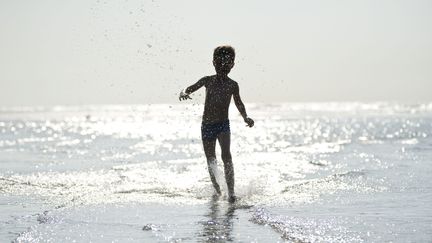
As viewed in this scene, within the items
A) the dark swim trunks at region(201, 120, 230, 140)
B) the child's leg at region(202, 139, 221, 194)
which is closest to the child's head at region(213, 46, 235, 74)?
the dark swim trunks at region(201, 120, 230, 140)

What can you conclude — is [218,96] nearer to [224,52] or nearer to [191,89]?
[191,89]

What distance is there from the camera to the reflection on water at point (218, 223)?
5.43 m

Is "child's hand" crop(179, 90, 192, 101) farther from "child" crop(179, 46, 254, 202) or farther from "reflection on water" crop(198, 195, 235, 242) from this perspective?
"reflection on water" crop(198, 195, 235, 242)

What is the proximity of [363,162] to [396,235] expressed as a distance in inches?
316

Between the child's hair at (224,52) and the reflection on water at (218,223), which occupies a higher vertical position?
the child's hair at (224,52)

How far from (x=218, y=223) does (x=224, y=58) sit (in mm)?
2699

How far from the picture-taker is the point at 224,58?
802 cm

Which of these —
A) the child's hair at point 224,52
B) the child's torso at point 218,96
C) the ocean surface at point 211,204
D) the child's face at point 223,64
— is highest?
the child's hair at point 224,52

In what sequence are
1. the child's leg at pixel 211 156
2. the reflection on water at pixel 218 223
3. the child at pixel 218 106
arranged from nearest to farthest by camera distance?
1. the reflection on water at pixel 218 223
2. the child at pixel 218 106
3. the child's leg at pixel 211 156

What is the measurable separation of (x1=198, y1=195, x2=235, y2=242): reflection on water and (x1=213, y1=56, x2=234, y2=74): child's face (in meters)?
1.81

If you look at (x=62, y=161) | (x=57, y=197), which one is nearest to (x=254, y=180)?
(x=57, y=197)

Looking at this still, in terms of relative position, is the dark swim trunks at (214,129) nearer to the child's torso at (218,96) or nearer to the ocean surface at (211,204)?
the child's torso at (218,96)

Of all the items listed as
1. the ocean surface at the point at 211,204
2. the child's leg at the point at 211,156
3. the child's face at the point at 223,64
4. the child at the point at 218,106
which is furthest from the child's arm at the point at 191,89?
the ocean surface at the point at 211,204

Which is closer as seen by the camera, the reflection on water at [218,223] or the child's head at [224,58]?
the reflection on water at [218,223]
